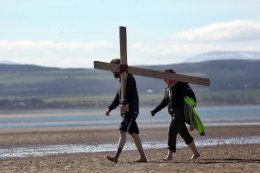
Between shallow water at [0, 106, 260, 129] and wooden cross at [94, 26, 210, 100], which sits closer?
wooden cross at [94, 26, 210, 100]

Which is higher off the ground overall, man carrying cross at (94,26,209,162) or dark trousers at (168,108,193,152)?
man carrying cross at (94,26,209,162)

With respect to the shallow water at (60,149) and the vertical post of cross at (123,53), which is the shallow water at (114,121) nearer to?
the shallow water at (60,149)

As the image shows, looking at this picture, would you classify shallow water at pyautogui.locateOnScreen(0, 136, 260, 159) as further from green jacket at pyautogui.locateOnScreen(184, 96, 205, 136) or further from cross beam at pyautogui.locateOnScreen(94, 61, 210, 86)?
cross beam at pyautogui.locateOnScreen(94, 61, 210, 86)

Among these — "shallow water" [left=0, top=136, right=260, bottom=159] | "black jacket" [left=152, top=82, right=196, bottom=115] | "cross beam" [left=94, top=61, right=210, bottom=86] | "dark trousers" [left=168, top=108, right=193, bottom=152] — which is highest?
"cross beam" [left=94, top=61, right=210, bottom=86]

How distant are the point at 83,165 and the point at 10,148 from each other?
10180 millimetres

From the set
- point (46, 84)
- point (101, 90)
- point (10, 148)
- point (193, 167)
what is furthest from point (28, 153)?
point (46, 84)

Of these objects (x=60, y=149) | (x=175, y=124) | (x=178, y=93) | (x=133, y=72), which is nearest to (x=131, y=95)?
(x=133, y=72)

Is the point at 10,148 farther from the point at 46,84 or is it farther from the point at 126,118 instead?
the point at 46,84

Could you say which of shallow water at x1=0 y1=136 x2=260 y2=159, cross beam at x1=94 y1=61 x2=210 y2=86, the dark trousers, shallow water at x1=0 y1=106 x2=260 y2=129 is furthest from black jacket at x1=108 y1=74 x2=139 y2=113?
shallow water at x1=0 y1=106 x2=260 y2=129

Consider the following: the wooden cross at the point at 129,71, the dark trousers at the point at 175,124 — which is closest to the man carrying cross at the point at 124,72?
the wooden cross at the point at 129,71

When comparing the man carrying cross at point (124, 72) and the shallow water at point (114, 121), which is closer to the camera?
the man carrying cross at point (124, 72)

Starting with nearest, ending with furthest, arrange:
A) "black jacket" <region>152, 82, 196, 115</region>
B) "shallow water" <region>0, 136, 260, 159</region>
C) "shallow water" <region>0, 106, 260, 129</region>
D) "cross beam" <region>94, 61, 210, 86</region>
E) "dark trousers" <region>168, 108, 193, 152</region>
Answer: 1. "cross beam" <region>94, 61, 210, 86</region>
2. "black jacket" <region>152, 82, 196, 115</region>
3. "dark trousers" <region>168, 108, 193, 152</region>
4. "shallow water" <region>0, 136, 260, 159</region>
5. "shallow water" <region>0, 106, 260, 129</region>

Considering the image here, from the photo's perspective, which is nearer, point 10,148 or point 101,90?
point 10,148

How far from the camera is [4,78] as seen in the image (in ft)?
652
